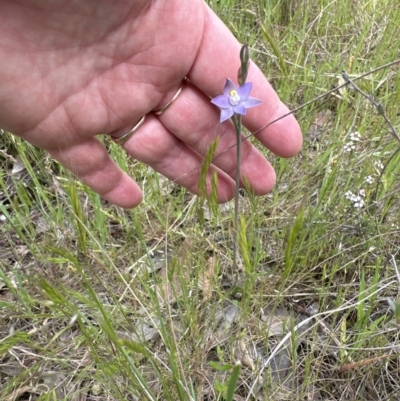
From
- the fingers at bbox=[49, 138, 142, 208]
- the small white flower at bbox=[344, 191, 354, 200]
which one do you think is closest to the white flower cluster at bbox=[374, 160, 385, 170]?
the small white flower at bbox=[344, 191, 354, 200]

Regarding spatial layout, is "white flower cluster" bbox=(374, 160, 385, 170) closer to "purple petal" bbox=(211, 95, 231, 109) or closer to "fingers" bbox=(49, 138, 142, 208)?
"purple petal" bbox=(211, 95, 231, 109)

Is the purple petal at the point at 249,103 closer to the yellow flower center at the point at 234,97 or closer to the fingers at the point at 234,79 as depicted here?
the yellow flower center at the point at 234,97

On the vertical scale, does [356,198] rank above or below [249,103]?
below

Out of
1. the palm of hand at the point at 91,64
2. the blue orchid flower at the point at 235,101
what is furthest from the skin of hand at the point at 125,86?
the blue orchid flower at the point at 235,101

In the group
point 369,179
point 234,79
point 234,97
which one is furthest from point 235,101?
point 369,179

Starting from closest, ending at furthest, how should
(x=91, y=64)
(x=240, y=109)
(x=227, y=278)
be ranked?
(x=240, y=109), (x=91, y=64), (x=227, y=278)

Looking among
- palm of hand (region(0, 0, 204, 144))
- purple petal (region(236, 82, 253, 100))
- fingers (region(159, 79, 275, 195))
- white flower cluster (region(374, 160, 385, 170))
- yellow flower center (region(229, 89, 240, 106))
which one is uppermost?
palm of hand (region(0, 0, 204, 144))

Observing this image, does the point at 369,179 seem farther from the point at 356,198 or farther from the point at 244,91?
the point at 244,91
